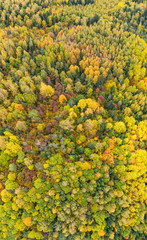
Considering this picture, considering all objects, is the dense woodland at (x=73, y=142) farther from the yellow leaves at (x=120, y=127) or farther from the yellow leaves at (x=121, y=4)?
the yellow leaves at (x=121, y=4)

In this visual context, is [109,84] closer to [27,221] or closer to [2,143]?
[2,143]

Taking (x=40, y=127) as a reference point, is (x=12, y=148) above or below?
below

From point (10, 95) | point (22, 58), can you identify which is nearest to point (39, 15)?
point (22, 58)

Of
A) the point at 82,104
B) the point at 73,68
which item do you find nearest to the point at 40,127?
the point at 82,104

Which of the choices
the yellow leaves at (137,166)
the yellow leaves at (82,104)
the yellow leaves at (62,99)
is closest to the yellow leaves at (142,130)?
the yellow leaves at (137,166)

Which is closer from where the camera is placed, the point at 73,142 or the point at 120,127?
the point at 73,142

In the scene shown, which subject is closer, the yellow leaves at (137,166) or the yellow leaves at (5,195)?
the yellow leaves at (5,195)

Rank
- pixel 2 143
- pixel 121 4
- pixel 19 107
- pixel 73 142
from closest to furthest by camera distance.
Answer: pixel 2 143 < pixel 73 142 < pixel 19 107 < pixel 121 4
